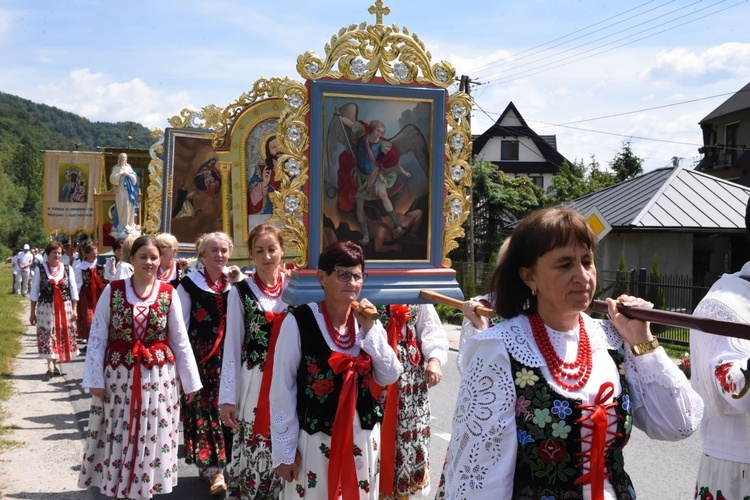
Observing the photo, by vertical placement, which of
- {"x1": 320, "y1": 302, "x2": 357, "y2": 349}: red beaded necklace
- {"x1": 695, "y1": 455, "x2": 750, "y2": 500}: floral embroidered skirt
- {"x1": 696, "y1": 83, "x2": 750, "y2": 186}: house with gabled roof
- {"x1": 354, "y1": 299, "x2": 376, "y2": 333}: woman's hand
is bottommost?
{"x1": 695, "y1": 455, "x2": 750, "y2": 500}: floral embroidered skirt

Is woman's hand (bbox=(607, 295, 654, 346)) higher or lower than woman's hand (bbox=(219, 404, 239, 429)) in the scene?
higher

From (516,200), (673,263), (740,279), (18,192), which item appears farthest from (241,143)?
(18,192)

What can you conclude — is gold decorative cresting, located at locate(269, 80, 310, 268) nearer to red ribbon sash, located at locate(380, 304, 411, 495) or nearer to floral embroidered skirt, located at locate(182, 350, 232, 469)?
red ribbon sash, located at locate(380, 304, 411, 495)

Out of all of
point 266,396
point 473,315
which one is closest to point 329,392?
point 473,315

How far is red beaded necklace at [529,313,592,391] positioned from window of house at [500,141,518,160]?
Result: 49.4m

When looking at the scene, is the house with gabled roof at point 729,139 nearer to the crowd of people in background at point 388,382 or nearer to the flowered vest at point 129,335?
the crowd of people in background at point 388,382

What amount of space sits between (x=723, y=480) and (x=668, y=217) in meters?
19.2

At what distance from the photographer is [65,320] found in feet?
42.4

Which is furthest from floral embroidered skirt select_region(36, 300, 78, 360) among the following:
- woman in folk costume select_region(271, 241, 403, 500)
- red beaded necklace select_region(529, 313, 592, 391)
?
red beaded necklace select_region(529, 313, 592, 391)

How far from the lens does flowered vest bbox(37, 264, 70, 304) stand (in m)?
12.9

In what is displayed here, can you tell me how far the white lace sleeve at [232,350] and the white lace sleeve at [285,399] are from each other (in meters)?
1.34

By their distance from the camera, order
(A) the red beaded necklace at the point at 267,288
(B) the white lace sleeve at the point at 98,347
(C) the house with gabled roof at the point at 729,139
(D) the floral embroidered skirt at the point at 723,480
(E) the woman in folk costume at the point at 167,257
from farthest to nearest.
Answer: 1. (C) the house with gabled roof at the point at 729,139
2. (E) the woman in folk costume at the point at 167,257
3. (B) the white lace sleeve at the point at 98,347
4. (A) the red beaded necklace at the point at 267,288
5. (D) the floral embroidered skirt at the point at 723,480

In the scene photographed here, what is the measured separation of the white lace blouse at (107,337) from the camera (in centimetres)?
570

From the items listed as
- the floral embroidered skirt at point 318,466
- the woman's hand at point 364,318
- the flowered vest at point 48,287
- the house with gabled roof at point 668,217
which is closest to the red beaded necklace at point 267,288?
the woman's hand at point 364,318
